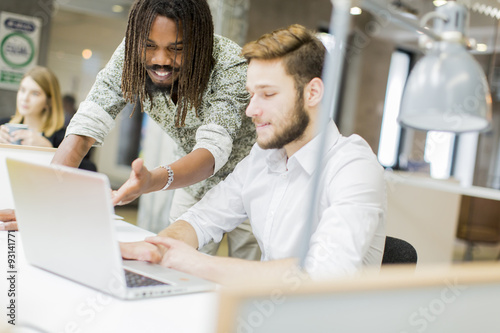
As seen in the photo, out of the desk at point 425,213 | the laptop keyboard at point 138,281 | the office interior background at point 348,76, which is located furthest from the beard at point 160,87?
the desk at point 425,213

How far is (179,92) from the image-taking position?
66.6 inches

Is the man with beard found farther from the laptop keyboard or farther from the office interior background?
the office interior background

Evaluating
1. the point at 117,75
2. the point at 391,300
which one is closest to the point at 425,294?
the point at 391,300

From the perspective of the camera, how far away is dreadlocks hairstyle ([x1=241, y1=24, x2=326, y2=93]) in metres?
1.42

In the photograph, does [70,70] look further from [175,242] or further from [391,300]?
[391,300]

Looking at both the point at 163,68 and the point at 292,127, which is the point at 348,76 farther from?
the point at 292,127

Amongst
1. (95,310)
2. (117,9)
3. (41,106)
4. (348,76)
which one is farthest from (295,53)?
(348,76)

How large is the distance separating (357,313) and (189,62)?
3.70ft

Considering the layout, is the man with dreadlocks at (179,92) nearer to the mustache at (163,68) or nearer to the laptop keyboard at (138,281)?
the mustache at (163,68)

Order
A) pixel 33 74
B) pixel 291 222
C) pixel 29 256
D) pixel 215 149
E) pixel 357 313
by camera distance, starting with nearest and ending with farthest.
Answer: pixel 357 313 < pixel 29 256 < pixel 291 222 < pixel 215 149 < pixel 33 74

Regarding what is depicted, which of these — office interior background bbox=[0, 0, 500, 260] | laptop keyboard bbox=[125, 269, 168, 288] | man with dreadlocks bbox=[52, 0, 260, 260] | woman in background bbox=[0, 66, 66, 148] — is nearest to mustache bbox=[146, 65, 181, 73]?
man with dreadlocks bbox=[52, 0, 260, 260]

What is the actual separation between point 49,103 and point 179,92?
1.61 metres

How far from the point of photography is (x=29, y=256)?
3.81 feet

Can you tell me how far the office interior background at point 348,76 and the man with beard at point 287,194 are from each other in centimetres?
98
